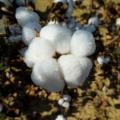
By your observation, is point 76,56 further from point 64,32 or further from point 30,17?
point 30,17

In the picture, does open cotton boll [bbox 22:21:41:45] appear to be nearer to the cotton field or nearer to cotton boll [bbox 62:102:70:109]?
the cotton field

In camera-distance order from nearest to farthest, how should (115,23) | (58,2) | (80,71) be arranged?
1. (80,71)
2. (58,2)
3. (115,23)

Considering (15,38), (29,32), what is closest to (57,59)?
(29,32)

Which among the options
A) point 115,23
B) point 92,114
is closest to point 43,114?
point 92,114

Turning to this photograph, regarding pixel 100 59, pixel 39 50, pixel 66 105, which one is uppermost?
pixel 39 50

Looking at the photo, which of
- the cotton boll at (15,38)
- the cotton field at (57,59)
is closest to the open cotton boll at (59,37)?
the cotton field at (57,59)

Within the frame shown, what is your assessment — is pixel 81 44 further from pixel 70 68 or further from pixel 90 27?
pixel 90 27
